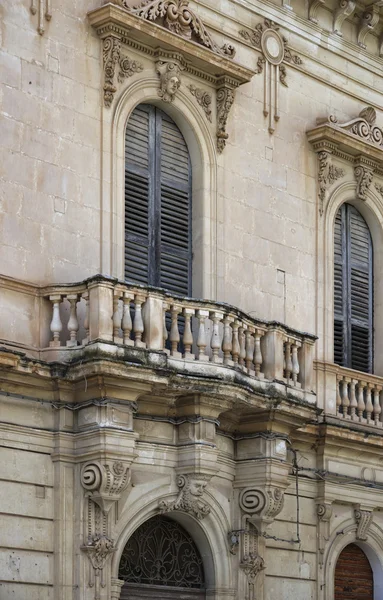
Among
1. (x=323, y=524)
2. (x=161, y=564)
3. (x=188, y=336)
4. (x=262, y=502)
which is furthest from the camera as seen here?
(x=323, y=524)

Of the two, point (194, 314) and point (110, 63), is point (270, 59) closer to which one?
point (110, 63)

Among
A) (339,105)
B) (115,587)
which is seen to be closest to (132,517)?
(115,587)

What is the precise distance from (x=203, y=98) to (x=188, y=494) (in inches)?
214

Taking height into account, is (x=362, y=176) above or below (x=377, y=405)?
above

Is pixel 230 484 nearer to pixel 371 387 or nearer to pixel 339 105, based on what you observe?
pixel 371 387

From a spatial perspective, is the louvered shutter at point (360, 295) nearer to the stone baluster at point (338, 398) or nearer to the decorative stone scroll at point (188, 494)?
the stone baluster at point (338, 398)

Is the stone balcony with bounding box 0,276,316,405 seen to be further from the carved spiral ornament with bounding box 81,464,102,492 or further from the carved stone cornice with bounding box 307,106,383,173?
the carved stone cornice with bounding box 307,106,383,173

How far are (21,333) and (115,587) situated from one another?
3.12m

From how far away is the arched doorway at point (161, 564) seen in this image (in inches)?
753

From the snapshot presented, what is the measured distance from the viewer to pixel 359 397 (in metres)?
22.7

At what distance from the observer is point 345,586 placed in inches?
881

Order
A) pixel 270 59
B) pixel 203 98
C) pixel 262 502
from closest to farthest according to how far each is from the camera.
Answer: pixel 262 502, pixel 203 98, pixel 270 59

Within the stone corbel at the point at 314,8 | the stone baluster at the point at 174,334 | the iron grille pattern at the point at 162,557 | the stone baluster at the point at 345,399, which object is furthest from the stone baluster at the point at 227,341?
the stone corbel at the point at 314,8

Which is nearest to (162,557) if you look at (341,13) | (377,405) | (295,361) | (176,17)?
(295,361)
